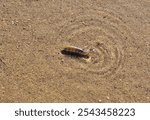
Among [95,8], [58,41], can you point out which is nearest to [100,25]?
[95,8]

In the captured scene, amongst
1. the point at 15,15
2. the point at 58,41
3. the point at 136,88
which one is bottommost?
the point at 136,88

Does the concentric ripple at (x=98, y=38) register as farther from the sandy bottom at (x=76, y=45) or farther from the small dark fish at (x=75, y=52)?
the small dark fish at (x=75, y=52)

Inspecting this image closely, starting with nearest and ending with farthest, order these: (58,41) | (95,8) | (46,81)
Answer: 1. (46,81)
2. (58,41)
3. (95,8)

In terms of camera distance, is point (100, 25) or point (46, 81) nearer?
point (46, 81)

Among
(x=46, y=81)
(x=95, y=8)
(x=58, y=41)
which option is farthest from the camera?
(x=95, y=8)

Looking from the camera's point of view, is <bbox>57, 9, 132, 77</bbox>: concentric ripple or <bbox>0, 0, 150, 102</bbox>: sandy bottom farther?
<bbox>57, 9, 132, 77</bbox>: concentric ripple

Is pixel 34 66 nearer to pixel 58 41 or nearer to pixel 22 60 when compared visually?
pixel 22 60

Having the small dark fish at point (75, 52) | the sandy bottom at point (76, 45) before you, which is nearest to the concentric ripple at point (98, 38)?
the sandy bottom at point (76, 45)

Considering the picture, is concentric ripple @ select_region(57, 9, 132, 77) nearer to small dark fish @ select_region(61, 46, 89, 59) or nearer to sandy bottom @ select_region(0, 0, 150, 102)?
sandy bottom @ select_region(0, 0, 150, 102)

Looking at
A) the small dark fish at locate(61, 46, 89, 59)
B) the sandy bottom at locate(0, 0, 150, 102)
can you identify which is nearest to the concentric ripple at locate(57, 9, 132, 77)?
the sandy bottom at locate(0, 0, 150, 102)
